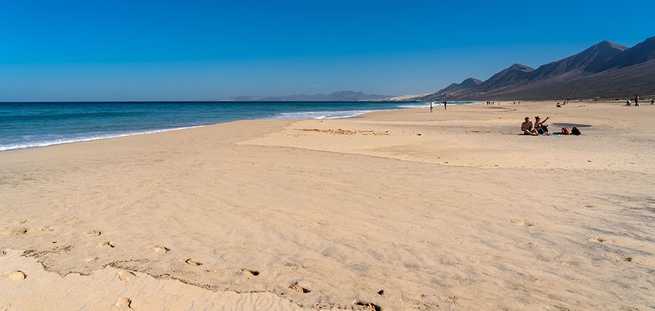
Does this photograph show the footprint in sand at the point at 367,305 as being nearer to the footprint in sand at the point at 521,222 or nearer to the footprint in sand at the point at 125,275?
the footprint in sand at the point at 125,275

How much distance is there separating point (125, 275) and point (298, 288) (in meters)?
1.76

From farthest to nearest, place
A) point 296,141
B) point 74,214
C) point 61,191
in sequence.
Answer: point 296,141 < point 61,191 < point 74,214

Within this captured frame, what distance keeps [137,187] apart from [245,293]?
17.2ft

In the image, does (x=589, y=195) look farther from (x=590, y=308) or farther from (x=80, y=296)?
(x=80, y=296)

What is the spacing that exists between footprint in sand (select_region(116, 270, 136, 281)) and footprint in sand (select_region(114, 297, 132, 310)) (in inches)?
15.6

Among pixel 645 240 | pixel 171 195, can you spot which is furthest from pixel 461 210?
pixel 171 195

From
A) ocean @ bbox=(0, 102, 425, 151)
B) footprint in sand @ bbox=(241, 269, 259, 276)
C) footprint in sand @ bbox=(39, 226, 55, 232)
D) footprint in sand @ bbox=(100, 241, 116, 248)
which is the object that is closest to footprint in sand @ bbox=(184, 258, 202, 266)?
footprint in sand @ bbox=(241, 269, 259, 276)

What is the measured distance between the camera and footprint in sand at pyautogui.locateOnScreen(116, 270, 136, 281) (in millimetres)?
4211

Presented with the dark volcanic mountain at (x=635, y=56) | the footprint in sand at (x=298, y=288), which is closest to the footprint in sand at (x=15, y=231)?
the footprint in sand at (x=298, y=288)

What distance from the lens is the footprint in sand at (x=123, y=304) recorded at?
12.2ft

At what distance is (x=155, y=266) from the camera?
14.7 feet

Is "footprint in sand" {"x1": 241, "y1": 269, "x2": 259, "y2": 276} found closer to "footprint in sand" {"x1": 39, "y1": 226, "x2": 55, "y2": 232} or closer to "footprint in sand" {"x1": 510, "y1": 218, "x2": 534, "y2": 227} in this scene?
"footprint in sand" {"x1": 39, "y1": 226, "x2": 55, "y2": 232}

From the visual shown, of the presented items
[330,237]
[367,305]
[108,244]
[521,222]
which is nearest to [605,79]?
[521,222]

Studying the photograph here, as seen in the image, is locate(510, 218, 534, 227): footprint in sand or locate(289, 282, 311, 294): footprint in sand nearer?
locate(289, 282, 311, 294): footprint in sand
